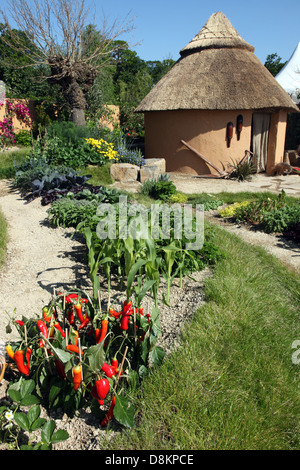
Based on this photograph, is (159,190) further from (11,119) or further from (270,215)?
(11,119)

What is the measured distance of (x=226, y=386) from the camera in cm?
196

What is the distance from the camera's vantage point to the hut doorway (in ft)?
37.3

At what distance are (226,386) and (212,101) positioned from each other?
9.77 metres

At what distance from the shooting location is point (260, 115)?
1134 centimetres

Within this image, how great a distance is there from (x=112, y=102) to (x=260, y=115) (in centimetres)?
777

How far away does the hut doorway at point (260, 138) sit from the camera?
1137 centimetres

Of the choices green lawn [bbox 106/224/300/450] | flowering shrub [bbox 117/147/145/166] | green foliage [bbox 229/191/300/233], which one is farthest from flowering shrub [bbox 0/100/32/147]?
green lawn [bbox 106/224/300/450]

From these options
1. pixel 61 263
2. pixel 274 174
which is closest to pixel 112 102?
pixel 274 174

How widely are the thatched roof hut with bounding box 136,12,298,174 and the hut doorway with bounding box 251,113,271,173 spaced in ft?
0.16

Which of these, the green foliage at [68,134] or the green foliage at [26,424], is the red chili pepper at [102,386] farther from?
the green foliage at [68,134]

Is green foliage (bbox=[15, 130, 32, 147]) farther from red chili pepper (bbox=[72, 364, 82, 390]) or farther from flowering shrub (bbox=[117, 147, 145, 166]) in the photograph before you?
red chili pepper (bbox=[72, 364, 82, 390])

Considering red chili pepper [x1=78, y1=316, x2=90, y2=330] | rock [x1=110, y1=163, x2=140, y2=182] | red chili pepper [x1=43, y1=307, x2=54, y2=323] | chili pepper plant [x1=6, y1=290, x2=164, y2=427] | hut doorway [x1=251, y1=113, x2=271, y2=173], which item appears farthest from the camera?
hut doorway [x1=251, y1=113, x2=271, y2=173]

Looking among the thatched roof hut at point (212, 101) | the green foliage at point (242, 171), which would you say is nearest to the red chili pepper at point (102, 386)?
the green foliage at point (242, 171)
